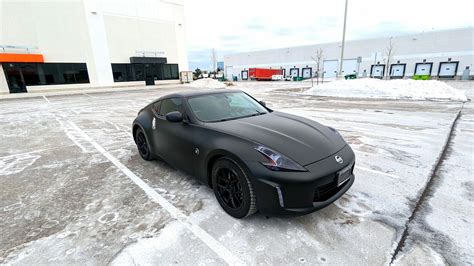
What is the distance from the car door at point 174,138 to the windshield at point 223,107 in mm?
222

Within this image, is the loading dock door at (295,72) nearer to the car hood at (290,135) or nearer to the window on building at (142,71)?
the window on building at (142,71)

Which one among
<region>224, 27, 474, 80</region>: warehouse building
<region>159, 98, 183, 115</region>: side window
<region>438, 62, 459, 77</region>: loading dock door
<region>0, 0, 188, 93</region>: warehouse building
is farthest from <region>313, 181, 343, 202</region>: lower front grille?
<region>438, 62, 459, 77</region>: loading dock door

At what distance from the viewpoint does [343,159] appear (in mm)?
2736

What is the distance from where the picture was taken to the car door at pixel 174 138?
3.35 m

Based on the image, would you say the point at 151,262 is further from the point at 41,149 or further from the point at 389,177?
the point at 41,149

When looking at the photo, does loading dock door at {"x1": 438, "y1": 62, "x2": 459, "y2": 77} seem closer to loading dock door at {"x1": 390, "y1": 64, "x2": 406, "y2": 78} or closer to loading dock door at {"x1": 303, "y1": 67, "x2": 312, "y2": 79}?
loading dock door at {"x1": 390, "y1": 64, "x2": 406, "y2": 78}

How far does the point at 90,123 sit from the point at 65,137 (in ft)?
6.98

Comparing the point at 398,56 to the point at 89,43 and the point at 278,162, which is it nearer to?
the point at 89,43

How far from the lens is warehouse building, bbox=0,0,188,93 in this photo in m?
24.5

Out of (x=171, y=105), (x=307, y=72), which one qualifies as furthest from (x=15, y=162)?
(x=307, y=72)

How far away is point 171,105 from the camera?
155 inches

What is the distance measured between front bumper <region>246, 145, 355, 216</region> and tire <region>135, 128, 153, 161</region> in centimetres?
277

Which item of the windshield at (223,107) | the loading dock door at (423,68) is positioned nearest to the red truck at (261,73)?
the loading dock door at (423,68)

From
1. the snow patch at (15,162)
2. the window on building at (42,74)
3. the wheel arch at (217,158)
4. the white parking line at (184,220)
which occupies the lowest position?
the white parking line at (184,220)
